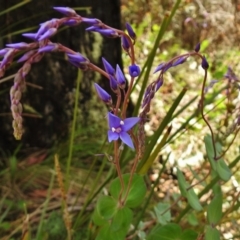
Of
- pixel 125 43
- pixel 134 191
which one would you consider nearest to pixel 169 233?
pixel 134 191

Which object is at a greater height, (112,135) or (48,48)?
(48,48)

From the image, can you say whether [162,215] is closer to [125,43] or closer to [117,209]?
[117,209]

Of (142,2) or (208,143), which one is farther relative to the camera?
(142,2)

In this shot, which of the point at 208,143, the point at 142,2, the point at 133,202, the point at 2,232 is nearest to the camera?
the point at 133,202

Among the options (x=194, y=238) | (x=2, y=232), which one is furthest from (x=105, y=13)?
(x=194, y=238)

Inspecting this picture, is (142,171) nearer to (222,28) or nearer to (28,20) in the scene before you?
(28,20)

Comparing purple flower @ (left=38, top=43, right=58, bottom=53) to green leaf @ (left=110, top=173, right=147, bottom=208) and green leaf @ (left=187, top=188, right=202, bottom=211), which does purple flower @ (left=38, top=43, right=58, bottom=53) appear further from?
green leaf @ (left=187, top=188, right=202, bottom=211)

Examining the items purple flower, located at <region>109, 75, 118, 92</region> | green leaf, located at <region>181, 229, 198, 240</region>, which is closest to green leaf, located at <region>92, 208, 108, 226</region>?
green leaf, located at <region>181, 229, 198, 240</region>
